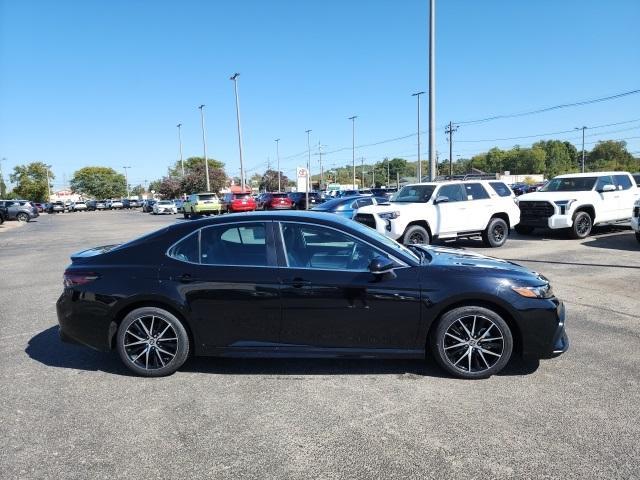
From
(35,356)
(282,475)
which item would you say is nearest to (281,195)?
(35,356)

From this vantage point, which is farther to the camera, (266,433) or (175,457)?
(266,433)

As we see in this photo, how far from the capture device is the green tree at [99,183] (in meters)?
133

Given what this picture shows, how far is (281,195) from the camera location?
3547 centimetres

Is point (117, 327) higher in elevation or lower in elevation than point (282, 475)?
higher

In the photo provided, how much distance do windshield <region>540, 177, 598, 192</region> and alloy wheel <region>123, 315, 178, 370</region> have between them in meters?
13.9

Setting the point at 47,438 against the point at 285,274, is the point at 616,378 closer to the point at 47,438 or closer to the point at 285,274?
the point at 285,274

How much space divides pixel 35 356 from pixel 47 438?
6.74 feet

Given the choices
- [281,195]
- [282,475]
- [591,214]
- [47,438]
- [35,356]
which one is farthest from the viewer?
[281,195]

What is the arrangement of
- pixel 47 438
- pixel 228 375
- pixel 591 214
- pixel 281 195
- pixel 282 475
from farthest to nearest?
pixel 281 195
pixel 591 214
pixel 228 375
pixel 47 438
pixel 282 475

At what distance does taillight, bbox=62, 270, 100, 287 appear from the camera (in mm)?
4660

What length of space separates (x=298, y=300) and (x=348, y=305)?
440mm

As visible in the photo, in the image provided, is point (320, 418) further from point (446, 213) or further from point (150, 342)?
point (446, 213)

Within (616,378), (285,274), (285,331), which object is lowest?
(616,378)

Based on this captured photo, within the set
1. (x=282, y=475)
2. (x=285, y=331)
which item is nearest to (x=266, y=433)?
(x=282, y=475)
